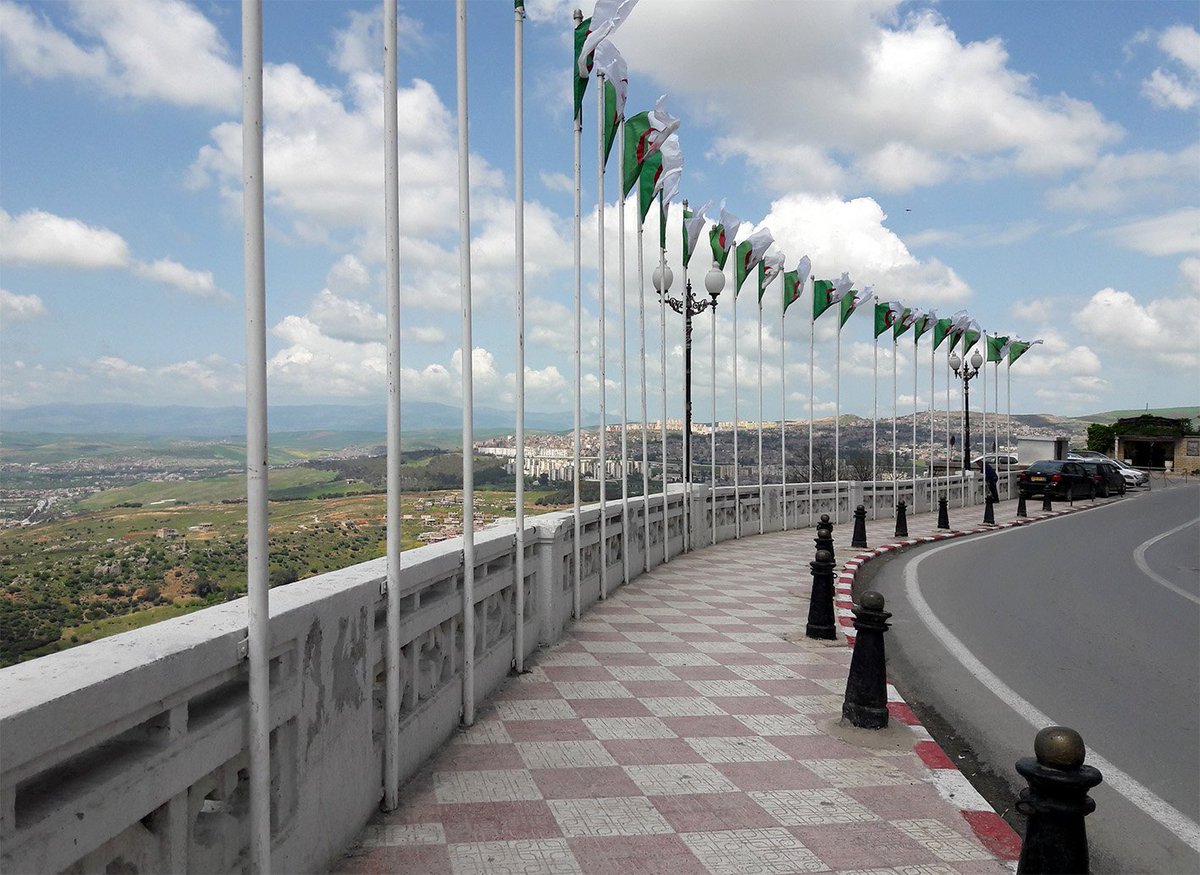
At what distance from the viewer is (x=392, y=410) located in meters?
4.68

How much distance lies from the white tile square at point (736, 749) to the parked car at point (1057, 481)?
3120cm

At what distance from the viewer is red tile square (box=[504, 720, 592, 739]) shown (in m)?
5.91

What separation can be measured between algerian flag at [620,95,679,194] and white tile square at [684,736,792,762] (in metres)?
8.00

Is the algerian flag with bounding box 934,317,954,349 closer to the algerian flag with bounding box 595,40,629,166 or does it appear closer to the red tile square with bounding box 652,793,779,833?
the algerian flag with bounding box 595,40,629,166

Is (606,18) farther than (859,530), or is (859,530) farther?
(859,530)

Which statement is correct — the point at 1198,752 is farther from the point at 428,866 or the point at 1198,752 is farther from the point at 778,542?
the point at 778,542

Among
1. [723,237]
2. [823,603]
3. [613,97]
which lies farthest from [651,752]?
[723,237]

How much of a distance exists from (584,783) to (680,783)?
1.81 ft

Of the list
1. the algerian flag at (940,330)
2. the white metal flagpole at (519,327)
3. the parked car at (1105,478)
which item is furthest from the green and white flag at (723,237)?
the parked car at (1105,478)

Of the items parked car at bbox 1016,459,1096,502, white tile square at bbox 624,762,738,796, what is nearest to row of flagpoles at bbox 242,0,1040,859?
white tile square at bbox 624,762,738,796

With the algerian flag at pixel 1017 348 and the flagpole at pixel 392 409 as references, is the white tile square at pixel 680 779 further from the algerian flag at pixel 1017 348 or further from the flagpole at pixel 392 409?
the algerian flag at pixel 1017 348

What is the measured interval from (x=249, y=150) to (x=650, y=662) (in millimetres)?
5951

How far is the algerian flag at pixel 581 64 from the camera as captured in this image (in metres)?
9.81

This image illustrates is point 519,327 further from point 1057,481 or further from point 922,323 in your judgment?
point 1057,481
